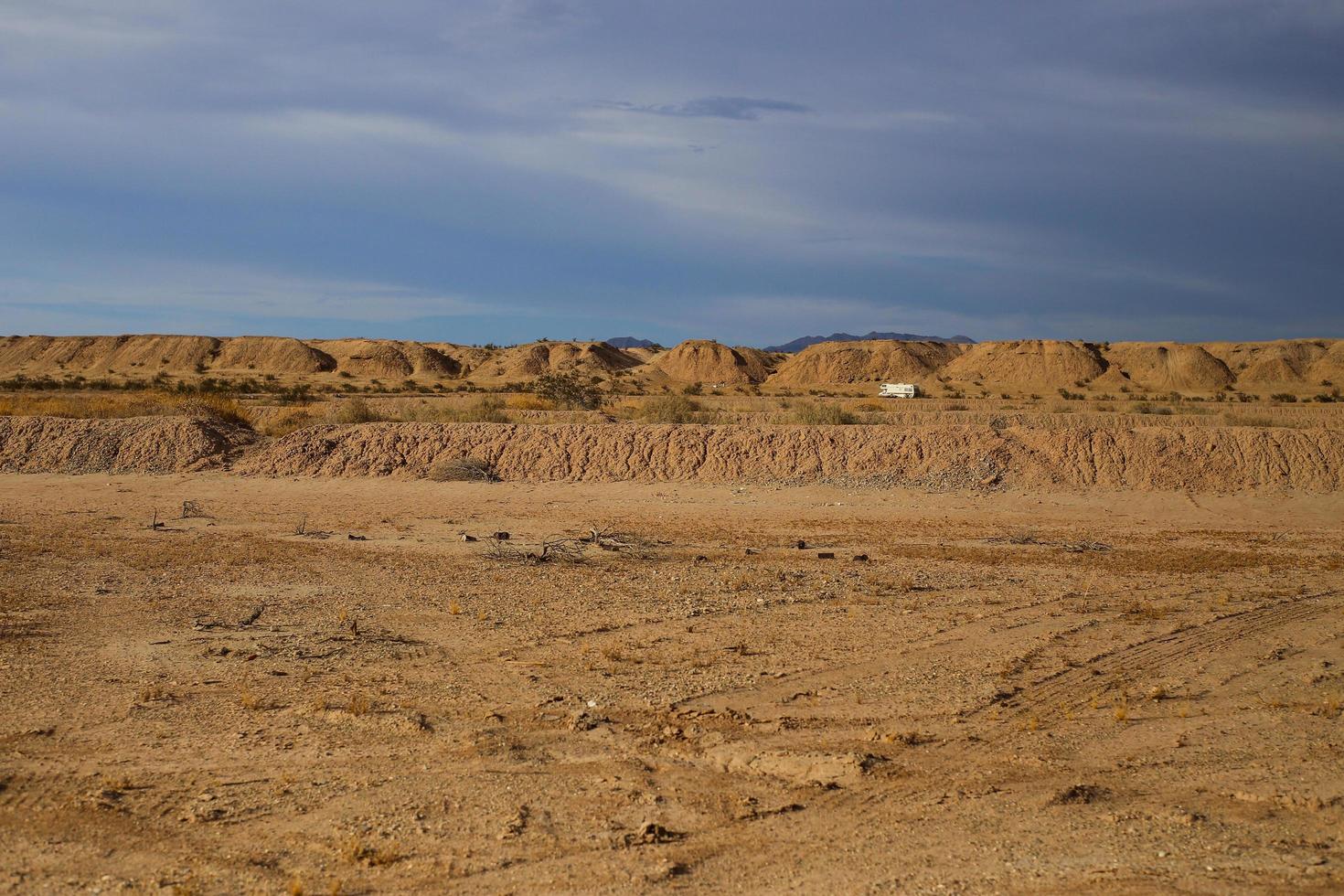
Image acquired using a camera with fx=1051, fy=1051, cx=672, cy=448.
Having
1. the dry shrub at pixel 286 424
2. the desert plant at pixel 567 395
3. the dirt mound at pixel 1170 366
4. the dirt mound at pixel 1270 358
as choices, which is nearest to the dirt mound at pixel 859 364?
the dirt mound at pixel 1170 366

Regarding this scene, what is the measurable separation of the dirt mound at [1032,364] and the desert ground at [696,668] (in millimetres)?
54217

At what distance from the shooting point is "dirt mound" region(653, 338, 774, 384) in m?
80.1

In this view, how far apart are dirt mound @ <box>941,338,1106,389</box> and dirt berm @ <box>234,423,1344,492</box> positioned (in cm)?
5228

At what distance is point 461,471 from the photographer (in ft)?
74.5

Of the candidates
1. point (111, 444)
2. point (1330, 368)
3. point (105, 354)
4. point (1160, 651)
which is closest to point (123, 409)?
point (111, 444)

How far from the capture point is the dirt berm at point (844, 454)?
69.7 ft

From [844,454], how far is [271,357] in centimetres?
7381

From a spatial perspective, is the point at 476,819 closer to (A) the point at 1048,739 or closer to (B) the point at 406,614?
(A) the point at 1048,739

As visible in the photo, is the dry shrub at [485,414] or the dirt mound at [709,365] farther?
the dirt mound at [709,365]

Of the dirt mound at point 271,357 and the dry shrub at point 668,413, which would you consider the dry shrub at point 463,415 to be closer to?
the dry shrub at point 668,413

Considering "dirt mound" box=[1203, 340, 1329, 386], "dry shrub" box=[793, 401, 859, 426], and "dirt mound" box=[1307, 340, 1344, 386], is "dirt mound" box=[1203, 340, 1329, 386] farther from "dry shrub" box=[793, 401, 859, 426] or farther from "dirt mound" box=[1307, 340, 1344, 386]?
"dry shrub" box=[793, 401, 859, 426]

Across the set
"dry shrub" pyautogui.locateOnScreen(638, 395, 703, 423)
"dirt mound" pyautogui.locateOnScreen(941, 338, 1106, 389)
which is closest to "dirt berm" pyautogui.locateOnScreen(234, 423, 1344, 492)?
"dry shrub" pyautogui.locateOnScreen(638, 395, 703, 423)

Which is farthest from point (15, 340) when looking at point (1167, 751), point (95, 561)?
point (1167, 751)

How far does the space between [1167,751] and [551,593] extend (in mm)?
7023
